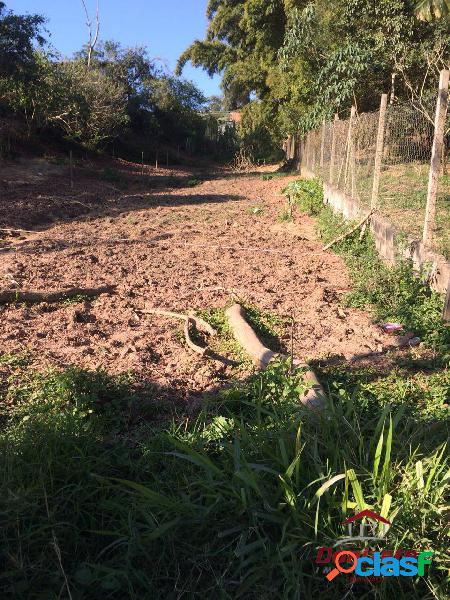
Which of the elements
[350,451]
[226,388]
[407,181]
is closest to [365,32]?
[407,181]

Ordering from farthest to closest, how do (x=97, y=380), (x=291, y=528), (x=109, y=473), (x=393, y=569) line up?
(x=97, y=380)
(x=109, y=473)
(x=291, y=528)
(x=393, y=569)

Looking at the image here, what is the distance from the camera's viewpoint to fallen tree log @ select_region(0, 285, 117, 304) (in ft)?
17.3

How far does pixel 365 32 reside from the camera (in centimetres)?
1476

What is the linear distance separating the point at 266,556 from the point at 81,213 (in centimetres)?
1063

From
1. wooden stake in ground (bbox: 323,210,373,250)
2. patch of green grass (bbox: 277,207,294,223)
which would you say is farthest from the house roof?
patch of green grass (bbox: 277,207,294,223)

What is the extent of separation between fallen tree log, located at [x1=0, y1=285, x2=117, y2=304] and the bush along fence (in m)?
3.41

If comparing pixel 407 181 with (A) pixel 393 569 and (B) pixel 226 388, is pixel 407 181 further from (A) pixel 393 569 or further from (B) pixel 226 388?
(A) pixel 393 569

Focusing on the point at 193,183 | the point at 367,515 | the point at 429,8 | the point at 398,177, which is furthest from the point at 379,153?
the point at 193,183

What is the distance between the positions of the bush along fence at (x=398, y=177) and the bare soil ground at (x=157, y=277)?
2.60ft

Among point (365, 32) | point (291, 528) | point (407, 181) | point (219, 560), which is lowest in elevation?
point (219, 560)

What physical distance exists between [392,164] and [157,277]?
6.82m

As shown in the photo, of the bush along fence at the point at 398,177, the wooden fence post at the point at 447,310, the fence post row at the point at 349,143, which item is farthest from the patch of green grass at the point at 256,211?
the wooden fence post at the point at 447,310

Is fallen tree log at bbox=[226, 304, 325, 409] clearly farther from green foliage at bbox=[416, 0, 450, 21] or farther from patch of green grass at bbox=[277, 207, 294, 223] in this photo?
green foliage at bbox=[416, 0, 450, 21]

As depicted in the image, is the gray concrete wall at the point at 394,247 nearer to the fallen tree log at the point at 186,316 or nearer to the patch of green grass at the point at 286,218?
the patch of green grass at the point at 286,218
